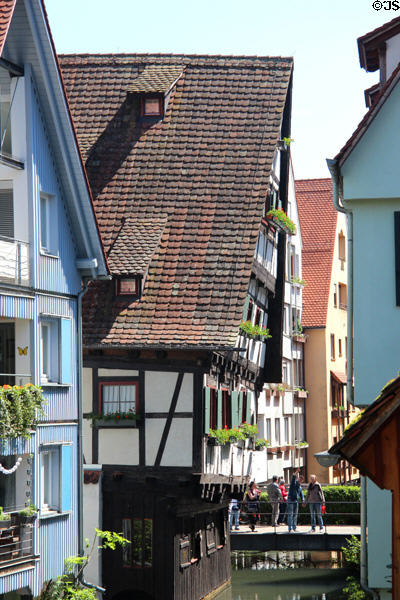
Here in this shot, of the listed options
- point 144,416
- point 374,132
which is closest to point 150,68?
point 144,416

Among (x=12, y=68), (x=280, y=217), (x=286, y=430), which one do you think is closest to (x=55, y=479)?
(x=12, y=68)

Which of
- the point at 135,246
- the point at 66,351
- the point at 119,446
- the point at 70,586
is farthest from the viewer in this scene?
the point at 135,246

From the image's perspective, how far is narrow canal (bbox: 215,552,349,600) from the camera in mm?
30312

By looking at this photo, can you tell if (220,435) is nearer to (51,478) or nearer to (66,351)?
(66,351)

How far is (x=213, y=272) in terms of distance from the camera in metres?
26.3

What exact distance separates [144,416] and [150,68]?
988 cm

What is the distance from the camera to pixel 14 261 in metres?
20.8

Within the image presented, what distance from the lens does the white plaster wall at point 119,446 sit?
1005 inches

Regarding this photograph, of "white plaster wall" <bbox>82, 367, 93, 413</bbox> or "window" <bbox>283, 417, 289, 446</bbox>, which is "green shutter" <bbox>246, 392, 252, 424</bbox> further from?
"window" <bbox>283, 417, 289, 446</bbox>

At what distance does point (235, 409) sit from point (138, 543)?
428 cm

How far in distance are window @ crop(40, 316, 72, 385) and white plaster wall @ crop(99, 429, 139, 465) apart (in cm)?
351

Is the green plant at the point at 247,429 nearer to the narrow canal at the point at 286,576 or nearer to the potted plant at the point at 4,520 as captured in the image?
the narrow canal at the point at 286,576

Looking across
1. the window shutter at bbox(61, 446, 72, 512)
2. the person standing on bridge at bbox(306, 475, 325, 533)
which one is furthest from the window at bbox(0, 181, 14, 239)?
the person standing on bridge at bbox(306, 475, 325, 533)

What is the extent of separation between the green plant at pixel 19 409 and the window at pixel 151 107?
10.8m
